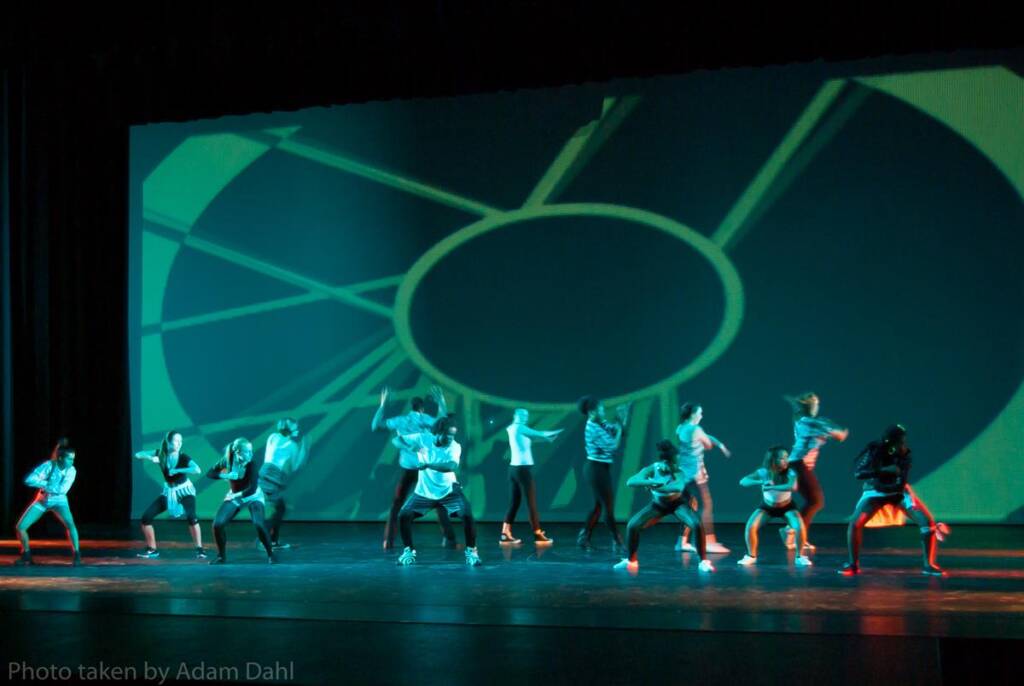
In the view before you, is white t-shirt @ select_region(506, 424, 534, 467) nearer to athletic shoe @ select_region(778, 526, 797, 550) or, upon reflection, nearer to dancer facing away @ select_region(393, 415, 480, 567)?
dancer facing away @ select_region(393, 415, 480, 567)

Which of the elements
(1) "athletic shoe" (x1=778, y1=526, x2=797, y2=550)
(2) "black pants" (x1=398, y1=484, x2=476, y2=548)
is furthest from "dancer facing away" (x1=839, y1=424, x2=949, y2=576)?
(2) "black pants" (x1=398, y1=484, x2=476, y2=548)

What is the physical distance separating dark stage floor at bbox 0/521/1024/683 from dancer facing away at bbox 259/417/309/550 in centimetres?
34

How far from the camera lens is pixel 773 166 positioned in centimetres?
1107

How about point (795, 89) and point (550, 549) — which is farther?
point (795, 89)

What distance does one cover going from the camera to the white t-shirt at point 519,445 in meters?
9.42

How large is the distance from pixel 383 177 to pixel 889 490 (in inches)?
273

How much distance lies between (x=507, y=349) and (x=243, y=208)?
361 cm

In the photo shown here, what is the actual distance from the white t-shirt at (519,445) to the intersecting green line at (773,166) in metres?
3.28

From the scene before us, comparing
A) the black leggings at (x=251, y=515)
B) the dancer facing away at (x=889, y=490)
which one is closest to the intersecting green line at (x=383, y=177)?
the black leggings at (x=251, y=515)

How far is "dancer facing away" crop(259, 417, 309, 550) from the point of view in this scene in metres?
9.05

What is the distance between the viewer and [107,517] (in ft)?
42.4

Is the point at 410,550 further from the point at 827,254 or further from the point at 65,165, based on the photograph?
the point at 65,165

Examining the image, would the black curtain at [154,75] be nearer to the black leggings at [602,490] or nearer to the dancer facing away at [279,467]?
the dancer facing away at [279,467]

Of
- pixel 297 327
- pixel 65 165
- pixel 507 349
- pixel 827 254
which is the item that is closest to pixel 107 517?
pixel 297 327
